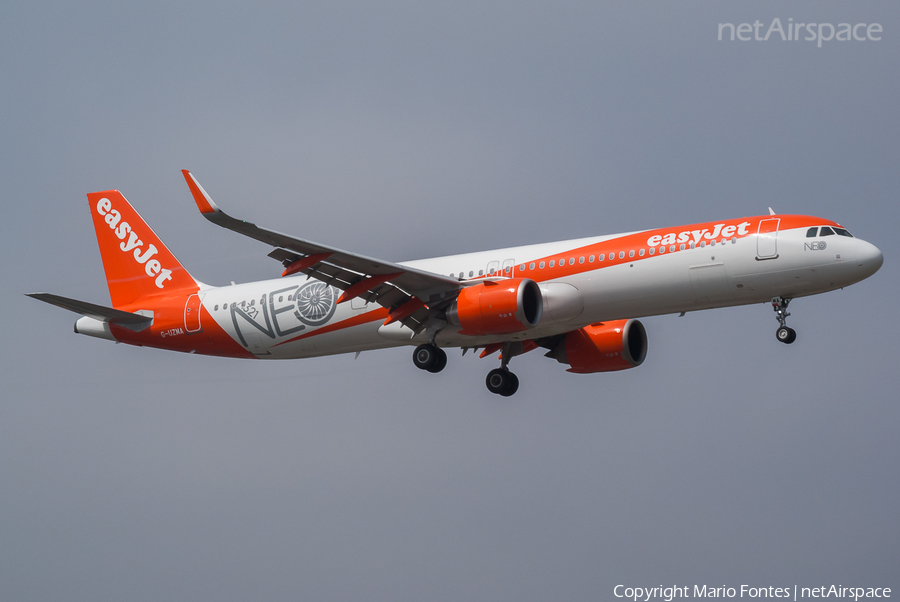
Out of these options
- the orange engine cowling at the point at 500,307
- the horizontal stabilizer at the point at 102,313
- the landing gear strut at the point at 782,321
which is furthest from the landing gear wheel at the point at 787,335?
the horizontal stabilizer at the point at 102,313

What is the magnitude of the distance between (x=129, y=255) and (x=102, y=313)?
14.7ft

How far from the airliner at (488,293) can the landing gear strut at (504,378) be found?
0.17 ft

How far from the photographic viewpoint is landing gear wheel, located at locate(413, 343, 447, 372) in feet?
117

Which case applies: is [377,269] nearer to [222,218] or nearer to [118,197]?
[222,218]

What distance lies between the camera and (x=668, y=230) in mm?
33438

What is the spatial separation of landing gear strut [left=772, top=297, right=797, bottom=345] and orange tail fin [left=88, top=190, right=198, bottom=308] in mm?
22246

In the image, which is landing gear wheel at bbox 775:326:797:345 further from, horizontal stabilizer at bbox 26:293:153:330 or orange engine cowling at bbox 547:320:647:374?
horizontal stabilizer at bbox 26:293:153:330

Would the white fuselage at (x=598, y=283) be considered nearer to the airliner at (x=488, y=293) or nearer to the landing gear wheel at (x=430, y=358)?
the airliner at (x=488, y=293)

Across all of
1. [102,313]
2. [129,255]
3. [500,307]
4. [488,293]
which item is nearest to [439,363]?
[488,293]

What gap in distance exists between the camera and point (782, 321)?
3247 cm

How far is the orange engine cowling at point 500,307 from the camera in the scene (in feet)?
107

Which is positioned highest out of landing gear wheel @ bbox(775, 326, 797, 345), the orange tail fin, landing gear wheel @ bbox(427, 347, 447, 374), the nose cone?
the orange tail fin

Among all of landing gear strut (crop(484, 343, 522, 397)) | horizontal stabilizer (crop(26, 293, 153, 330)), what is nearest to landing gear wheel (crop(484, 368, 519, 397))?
landing gear strut (crop(484, 343, 522, 397))

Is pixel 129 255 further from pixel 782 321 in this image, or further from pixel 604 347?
pixel 782 321
